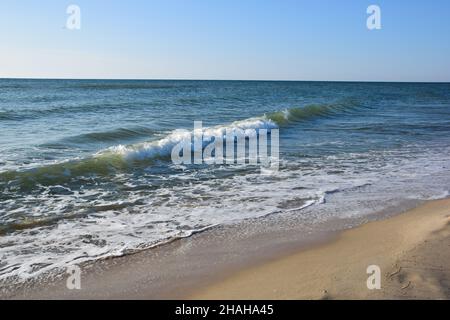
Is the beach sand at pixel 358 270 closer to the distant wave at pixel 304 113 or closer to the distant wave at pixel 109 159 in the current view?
the distant wave at pixel 109 159

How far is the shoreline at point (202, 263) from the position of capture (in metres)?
4.26

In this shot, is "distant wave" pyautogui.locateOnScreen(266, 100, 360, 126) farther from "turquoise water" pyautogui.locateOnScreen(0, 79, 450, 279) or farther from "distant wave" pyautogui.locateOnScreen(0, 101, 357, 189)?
"turquoise water" pyautogui.locateOnScreen(0, 79, 450, 279)

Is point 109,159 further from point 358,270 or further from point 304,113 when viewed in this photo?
point 304,113

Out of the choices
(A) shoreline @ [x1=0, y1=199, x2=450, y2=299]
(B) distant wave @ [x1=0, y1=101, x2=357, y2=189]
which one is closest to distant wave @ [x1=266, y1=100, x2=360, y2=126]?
(B) distant wave @ [x1=0, y1=101, x2=357, y2=189]

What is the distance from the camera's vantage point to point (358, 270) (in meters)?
4.48

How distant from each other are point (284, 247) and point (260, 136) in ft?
37.4

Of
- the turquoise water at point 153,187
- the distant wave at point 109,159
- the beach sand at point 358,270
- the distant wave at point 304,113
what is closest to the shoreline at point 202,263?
the beach sand at point 358,270

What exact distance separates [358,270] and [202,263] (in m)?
1.61

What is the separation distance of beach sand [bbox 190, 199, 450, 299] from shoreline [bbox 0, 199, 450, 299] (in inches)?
1.8

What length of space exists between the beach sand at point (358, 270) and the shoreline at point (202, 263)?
5cm

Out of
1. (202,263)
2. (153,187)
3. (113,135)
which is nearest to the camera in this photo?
(202,263)

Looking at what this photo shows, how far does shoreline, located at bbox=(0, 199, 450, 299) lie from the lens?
4.26 m

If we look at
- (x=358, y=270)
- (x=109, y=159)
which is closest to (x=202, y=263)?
(x=358, y=270)
